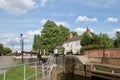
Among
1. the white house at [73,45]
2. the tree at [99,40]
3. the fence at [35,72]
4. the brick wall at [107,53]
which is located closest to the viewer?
the fence at [35,72]

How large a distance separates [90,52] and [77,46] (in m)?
33.2

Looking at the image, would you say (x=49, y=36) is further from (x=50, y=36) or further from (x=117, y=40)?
(x=117, y=40)

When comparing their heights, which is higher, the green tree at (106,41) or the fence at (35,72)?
the green tree at (106,41)

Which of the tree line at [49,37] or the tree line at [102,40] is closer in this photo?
the tree line at [102,40]

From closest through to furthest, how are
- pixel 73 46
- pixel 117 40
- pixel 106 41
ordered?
pixel 106 41, pixel 117 40, pixel 73 46

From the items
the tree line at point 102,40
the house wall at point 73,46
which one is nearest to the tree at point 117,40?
the tree line at point 102,40

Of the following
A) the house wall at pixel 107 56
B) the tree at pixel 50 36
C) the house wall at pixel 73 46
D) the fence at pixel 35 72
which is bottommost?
the fence at pixel 35 72

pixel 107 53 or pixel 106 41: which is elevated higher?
pixel 106 41

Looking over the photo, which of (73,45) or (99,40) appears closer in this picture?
(99,40)

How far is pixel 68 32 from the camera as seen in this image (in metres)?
91.8

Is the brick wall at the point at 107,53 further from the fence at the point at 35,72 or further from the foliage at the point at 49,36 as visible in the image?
the foliage at the point at 49,36

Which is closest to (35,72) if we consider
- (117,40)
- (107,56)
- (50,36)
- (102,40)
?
(107,56)

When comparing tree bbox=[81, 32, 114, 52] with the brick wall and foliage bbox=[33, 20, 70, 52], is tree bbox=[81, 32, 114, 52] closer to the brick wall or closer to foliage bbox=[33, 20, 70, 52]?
foliage bbox=[33, 20, 70, 52]

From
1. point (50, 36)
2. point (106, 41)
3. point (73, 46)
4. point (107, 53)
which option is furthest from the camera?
point (73, 46)
